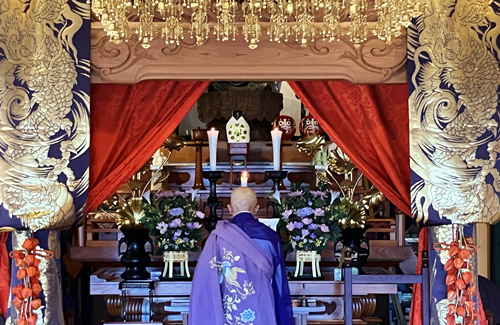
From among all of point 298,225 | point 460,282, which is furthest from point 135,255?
point 460,282

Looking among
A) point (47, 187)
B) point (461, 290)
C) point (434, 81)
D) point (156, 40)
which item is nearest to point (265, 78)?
point (156, 40)

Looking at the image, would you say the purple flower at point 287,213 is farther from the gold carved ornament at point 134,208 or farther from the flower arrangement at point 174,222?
the gold carved ornament at point 134,208

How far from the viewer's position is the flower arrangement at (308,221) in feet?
12.7

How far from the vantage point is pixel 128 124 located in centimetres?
353

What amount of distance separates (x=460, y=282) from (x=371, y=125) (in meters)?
0.84

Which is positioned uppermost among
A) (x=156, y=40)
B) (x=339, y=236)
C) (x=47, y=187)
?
(x=156, y=40)

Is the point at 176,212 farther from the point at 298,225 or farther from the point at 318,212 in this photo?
the point at 318,212

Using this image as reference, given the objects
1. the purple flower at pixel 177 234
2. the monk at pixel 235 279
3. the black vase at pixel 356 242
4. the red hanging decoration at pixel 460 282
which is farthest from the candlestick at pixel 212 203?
the red hanging decoration at pixel 460 282

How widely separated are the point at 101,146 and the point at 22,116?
1.25 ft

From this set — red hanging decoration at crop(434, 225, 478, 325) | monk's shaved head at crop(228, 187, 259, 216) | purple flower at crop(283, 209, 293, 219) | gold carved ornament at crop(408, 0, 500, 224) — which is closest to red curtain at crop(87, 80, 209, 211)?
monk's shaved head at crop(228, 187, 259, 216)

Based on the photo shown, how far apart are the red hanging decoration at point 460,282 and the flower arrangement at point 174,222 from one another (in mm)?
1288

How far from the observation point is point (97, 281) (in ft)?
12.7

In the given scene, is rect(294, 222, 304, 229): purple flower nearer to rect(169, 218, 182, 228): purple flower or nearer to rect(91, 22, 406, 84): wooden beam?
rect(169, 218, 182, 228): purple flower

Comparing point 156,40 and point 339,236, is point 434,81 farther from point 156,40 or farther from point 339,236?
point 156,40
